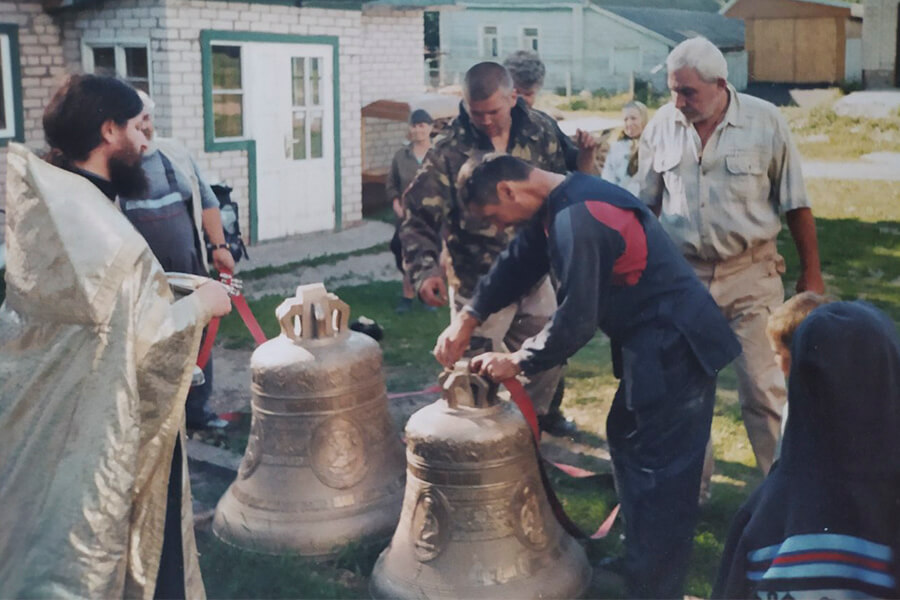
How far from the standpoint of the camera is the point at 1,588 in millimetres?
3318

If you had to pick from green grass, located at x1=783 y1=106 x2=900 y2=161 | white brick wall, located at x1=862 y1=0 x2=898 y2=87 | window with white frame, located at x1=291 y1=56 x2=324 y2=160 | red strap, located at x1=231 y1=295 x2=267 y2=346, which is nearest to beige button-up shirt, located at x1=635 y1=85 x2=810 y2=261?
red strap, located at x1=231 y1=295 x2=267 y2=346

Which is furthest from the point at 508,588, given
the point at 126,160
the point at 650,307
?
the point at 126,160

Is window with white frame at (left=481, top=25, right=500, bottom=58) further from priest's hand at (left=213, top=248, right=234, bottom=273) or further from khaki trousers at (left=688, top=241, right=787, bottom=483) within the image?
khaki trousers at (left=688, top=241, right=787, bottom=483)

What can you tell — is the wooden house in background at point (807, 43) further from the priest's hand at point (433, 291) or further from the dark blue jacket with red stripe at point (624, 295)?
the dark blue jacket with red stripe at point (624, 295)

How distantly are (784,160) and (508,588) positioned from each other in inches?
90.1

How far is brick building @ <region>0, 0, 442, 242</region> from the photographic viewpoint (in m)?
12.8

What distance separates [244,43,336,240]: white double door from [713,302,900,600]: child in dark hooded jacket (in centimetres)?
1164

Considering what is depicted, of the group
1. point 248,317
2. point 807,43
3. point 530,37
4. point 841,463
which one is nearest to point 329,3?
point 530,37

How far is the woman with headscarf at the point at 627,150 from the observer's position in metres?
10.8

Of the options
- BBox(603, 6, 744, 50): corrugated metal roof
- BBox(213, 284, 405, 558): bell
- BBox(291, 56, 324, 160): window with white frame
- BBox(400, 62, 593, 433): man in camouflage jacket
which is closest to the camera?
BBox(213, 284, 405, 558): bell

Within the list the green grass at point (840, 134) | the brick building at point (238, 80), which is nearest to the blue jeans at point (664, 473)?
the green grass at point (840, 134)

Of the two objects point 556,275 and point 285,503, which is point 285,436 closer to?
point 285,503

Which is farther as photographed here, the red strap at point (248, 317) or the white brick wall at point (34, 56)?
the white brick wall at point (34, 56)

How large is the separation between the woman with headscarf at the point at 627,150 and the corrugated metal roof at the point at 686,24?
0.97 metres
